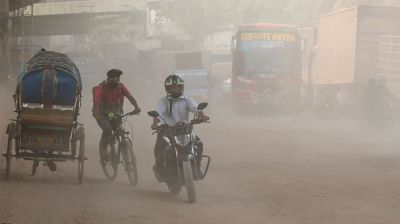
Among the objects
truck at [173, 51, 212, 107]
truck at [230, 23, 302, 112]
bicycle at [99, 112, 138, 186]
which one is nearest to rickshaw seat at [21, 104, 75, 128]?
bicycle at [99, 112, 138, 186]

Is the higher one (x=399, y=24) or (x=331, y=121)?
(x=399, y=24)

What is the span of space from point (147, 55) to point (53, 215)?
141ft

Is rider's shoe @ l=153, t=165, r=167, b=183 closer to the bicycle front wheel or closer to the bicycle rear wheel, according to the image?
the bicycle front wheel

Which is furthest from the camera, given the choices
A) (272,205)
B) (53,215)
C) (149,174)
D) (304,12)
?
(304,12)

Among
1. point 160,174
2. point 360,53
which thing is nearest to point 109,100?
point 160,174

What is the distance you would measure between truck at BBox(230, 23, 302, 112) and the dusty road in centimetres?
1202

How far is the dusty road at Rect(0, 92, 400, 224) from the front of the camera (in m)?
8.14

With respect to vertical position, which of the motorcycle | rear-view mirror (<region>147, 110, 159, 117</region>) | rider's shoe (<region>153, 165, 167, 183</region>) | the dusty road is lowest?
the dusty road

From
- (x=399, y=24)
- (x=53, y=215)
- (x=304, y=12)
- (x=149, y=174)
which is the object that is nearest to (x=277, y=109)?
(x=399, y=24)

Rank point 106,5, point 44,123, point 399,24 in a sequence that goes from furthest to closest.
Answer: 1. point 106,5
2. point 399,24
3. point 44,123

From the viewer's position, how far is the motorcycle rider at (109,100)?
10.7 m

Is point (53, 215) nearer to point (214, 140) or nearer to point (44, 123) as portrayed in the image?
point (44, 123)

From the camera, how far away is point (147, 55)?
50594mm

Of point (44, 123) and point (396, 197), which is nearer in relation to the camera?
point (396, 197)
